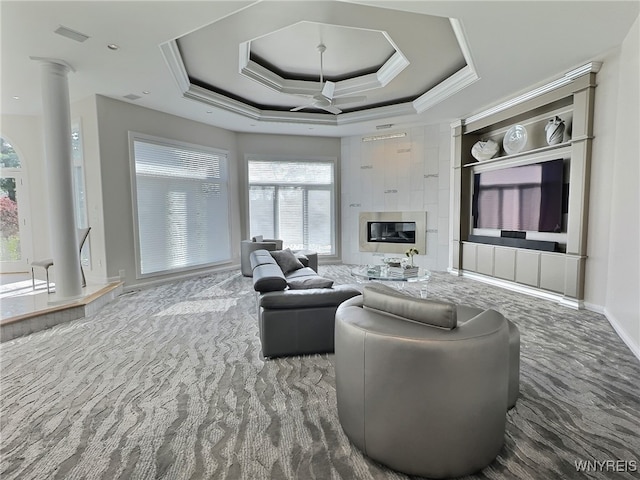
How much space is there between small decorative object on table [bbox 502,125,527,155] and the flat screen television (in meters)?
0.32

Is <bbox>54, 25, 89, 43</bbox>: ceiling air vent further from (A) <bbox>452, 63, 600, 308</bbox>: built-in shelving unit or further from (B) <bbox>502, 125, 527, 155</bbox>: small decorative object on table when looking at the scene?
(B) <bbox>502, 125, 527, 155</bbox>: small decorative object on table

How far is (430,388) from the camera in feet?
4.99

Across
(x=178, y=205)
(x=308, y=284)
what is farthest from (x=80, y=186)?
(x=308, y=284)

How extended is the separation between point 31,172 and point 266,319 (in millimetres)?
6632

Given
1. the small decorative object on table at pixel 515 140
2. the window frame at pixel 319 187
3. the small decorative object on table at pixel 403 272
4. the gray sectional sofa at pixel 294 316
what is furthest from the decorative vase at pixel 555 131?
the window frame at pixel 319 187

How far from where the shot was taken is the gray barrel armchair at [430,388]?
152cm

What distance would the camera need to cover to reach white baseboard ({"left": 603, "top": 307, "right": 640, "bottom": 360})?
2.95 m

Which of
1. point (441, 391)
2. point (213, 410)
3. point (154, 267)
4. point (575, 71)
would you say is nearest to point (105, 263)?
point (154, 267)

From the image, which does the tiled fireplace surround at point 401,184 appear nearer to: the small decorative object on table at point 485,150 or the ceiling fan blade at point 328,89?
the small decorative object on table at point 485,150

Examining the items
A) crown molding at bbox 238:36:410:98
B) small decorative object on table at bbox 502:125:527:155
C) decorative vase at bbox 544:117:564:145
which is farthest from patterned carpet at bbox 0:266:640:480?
crown molding at bbox 238:36:410:98

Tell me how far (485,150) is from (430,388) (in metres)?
5.58

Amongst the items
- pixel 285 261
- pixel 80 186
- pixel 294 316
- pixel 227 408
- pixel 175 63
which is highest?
pixel 175 63

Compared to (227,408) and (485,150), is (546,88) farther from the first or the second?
(227,408)

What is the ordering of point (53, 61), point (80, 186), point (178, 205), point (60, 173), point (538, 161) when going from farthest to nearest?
point (178, 205), point (80, 186), point (538, 161), point (60, 173), point (53, 61)
